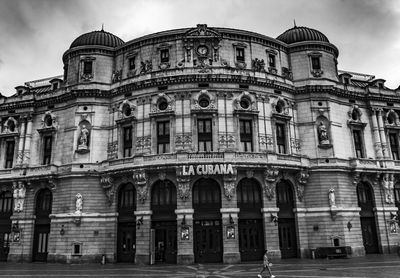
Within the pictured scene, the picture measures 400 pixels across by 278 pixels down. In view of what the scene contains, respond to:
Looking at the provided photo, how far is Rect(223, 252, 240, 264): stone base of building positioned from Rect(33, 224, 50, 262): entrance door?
24295 mm

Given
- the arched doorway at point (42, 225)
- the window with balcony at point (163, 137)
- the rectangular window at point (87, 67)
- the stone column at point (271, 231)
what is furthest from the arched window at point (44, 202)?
the stone column at point (271, 231)

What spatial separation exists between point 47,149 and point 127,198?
600 inches

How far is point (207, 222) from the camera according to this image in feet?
145

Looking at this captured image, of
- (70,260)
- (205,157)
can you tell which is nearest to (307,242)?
(205,157)

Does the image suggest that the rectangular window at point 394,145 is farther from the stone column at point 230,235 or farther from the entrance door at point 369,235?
the stone column at point 230,235

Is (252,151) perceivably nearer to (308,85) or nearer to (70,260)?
(308,85)

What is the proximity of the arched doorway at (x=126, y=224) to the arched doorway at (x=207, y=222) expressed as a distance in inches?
326

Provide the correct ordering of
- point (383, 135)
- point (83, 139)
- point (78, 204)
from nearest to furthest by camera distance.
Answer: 1. point (78, 204)
2. point (83, 139)
3. point (383, 135)

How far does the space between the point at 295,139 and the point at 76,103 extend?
101 ft

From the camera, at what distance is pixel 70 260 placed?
45.5 metres

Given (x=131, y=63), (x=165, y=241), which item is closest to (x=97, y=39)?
(x=131, y=63)

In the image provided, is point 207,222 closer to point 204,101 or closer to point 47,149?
point 204,101

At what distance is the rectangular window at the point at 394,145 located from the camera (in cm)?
5597

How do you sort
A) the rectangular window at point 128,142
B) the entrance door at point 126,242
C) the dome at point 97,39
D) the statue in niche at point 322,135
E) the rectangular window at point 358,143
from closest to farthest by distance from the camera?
the entrance door at point 126,242
the rectangular window at point 128,142
the statue in niche at point 322,135
the rectangular window at point 358,143
the dome at point 97,39
